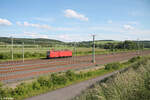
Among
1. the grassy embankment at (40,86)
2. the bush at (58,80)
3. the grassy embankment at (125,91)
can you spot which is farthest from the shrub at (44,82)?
the grassy embankment at (125,91)

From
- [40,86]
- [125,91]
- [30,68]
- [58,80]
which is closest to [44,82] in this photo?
Result: [40,86]

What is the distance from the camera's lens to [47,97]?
25.7 ft

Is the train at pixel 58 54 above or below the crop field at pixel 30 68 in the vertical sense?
above

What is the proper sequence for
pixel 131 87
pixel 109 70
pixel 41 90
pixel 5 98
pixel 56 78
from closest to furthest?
pixel 131 87 → pixel 5 98 → pixel 41 90 → pixel 56 78 → pixel 109 70

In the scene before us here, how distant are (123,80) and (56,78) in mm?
6061

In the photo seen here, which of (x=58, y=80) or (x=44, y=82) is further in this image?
(x=58, y=80)

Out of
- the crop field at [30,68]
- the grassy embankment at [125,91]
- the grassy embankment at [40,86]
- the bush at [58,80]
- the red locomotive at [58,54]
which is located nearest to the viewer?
the grassy embankment at [125,91]

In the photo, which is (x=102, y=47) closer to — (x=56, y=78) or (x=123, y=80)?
(x=56, y=78)

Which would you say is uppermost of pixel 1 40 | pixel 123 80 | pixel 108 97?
pixel 1 40

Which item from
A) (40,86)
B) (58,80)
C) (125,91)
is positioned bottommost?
(40,86)

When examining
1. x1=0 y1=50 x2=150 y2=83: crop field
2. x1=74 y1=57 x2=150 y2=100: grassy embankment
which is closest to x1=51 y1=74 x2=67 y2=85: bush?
x1=0 y1=50 x2=150 y2=83: crop field

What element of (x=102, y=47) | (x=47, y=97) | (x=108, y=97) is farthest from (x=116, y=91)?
(x=102, y=47)

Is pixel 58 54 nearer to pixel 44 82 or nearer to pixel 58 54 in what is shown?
pixel 58 54

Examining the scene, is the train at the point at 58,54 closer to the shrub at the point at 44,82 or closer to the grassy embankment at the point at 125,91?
the shrub at the point at 44,82
